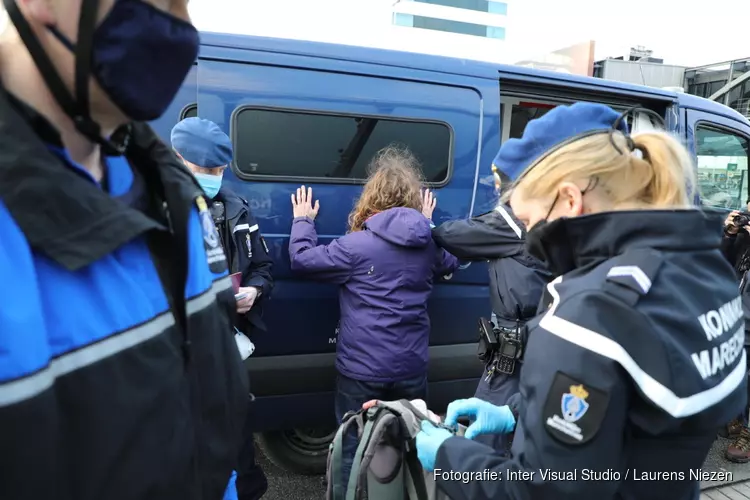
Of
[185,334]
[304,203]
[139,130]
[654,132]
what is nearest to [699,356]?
[654,132]

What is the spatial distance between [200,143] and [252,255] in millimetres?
552

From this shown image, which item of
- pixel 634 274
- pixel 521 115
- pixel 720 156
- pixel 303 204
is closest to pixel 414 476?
pixel 634 274

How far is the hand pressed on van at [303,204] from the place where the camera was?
8.27 ft

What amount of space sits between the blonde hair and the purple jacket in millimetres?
1200

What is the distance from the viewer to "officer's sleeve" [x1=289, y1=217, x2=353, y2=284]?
235 centimetres

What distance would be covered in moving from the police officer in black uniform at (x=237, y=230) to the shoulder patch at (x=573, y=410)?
1473 millimetres

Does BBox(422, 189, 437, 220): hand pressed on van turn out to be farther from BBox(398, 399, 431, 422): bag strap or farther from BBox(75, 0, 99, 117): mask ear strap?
BBox(75, 0, 99, 117): mask ear strap

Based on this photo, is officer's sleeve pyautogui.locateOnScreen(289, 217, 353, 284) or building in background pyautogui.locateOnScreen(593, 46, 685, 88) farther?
building in background pyautogui.locateOnScreen(593, 46, 685, 88)

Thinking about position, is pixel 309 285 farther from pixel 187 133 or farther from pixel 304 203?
pixel 187 133

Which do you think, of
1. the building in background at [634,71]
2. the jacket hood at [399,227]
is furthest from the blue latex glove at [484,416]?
the building in background at [634,71]

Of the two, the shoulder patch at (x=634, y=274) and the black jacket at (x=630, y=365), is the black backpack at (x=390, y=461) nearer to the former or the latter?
the black jacket at (x=630, y=365)

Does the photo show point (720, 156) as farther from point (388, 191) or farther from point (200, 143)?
point (200, 143)

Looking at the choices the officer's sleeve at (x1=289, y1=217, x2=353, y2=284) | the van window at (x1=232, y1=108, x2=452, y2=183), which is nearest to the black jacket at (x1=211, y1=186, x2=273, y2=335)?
the officer's sleeve at (x1=289, y1=217, x2=353, y2=284)

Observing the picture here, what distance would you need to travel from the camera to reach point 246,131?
2479 millimetres
